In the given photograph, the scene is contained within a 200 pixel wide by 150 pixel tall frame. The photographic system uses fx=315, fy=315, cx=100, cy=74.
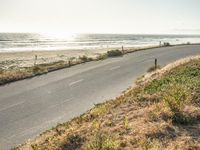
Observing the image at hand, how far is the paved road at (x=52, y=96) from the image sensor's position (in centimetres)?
1333

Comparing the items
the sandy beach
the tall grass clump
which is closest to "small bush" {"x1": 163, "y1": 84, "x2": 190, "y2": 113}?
the tall grass clump

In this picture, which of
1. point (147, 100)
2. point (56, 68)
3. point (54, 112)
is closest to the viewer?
point (147, 100)

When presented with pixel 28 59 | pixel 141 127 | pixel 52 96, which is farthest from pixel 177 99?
pixel 28 59

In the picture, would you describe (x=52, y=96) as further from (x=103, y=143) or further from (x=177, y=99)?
(x=103, y=143)

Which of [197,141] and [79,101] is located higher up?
[197,141]

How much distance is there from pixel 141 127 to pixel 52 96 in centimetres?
1073

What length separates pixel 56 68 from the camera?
3162cm

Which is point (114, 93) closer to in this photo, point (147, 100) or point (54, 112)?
point (54, 112)

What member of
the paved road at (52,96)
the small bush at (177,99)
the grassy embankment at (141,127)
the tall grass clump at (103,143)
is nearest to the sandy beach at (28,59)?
the paved road at (52,96)

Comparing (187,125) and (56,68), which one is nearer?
(187,125)

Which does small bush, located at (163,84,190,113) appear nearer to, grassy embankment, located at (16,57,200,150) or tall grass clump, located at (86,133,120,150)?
grassy embankment, located at (16,57,200,150)

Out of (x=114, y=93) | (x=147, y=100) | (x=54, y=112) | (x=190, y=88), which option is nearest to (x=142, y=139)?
(x=147, y=100)

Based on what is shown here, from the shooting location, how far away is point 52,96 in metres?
19.3

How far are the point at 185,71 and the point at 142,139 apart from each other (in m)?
10.4
